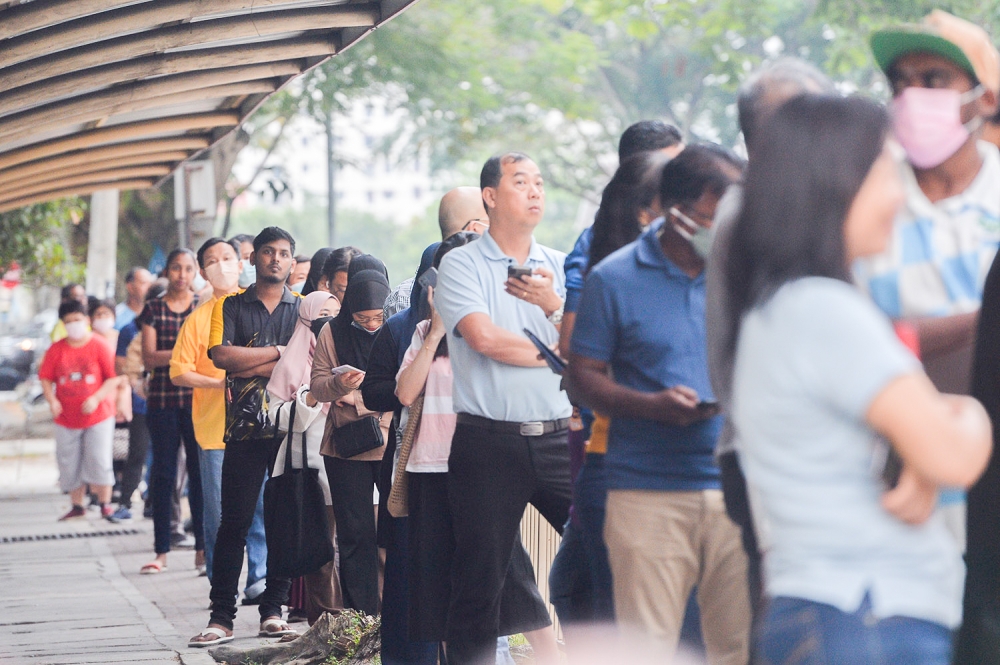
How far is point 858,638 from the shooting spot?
237 centimetres

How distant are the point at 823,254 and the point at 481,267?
271 centimetres

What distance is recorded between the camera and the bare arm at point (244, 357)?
7.43m

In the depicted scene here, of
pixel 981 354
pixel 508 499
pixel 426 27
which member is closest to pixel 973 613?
pixel 981 354

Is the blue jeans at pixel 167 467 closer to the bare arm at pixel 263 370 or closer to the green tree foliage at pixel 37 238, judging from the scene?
the bare arm at pixel 263 370

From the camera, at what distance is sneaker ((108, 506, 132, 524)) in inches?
504

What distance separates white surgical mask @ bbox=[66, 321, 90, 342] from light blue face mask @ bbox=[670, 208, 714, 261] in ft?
34.1

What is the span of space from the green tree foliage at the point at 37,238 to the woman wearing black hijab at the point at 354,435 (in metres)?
11.3

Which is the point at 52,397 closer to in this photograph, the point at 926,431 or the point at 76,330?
the point at 76,330

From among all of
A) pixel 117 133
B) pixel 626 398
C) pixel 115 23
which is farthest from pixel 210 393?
pixel 626 398

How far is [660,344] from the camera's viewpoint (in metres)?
3.74

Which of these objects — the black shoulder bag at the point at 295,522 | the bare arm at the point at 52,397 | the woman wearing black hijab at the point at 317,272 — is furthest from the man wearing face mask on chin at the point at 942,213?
the bare arm at the point at 52,397

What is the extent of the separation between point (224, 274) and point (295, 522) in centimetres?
207

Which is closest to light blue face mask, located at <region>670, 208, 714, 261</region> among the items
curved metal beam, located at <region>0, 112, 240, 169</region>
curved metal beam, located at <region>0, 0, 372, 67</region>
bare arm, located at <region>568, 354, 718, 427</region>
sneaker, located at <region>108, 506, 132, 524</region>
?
bare arm, located at <region>568, 354, 718, 427</region>

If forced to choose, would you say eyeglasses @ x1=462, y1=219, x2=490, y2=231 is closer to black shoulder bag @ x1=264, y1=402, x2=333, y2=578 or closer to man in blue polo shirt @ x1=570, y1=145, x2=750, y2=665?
black shoulder bag @ x1=264, y1=402, x2=333, y2=578
